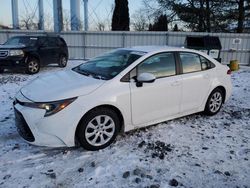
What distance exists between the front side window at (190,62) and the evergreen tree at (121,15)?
672 inches

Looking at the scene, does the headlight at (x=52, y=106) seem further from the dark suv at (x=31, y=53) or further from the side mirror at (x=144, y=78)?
Answer: the dark suv at (x=31, y=53)

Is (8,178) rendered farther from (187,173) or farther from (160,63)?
(160,63)

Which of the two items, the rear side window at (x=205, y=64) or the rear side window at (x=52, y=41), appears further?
the rear side window at (x=52, y=41)

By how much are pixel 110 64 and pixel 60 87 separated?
3.60 feet

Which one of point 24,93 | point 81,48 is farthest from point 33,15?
point 24,93

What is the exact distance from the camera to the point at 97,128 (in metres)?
3.92

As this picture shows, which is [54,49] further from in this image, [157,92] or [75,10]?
[75,10]

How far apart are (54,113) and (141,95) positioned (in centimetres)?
139

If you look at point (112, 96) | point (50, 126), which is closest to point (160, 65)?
point (112, 96)

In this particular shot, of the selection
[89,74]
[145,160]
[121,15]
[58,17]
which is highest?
[121,15]

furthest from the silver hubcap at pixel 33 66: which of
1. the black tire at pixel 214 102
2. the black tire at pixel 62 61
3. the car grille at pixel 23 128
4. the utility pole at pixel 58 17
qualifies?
the black tire at pixel 214 102

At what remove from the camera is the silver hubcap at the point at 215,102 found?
5520 millimetres

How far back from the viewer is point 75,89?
3771mm

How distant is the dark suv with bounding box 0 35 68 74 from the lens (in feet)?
34.7
